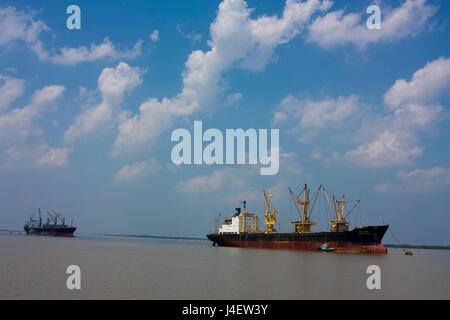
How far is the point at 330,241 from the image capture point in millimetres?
68625

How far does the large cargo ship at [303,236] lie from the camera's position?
64.9 m

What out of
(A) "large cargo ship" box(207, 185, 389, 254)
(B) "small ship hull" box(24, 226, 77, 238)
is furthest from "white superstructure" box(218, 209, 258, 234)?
(B) "small ship hull" box(24, 226, 77, 238)

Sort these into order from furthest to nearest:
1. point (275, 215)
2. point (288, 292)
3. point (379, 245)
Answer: point (275, 215)
point (379, 245)
point (288, 292)

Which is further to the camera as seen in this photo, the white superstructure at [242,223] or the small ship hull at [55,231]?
the small ship hull at [55,231]

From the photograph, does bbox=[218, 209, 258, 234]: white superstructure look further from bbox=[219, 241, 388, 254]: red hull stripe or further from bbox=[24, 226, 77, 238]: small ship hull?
bbox=[24, 226, 77, 238]: small ship hull

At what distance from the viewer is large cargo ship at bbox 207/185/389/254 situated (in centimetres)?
6488

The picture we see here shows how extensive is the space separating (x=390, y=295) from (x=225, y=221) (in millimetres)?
75335

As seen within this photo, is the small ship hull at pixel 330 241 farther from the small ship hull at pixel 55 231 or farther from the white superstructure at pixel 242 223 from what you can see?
the small ship hull at pixel 55 231

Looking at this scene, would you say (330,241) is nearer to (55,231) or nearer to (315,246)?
(315,246)

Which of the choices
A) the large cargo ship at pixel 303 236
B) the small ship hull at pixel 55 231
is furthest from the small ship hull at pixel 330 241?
the small ship hull at pixel 55 231

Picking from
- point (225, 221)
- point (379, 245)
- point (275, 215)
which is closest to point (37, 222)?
point (225, 221)
